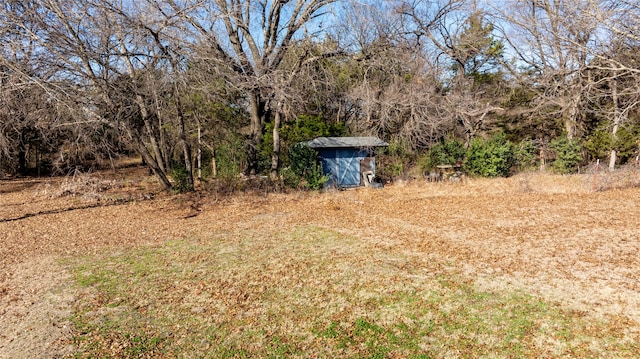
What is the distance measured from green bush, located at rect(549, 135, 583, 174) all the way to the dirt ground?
1.95 m

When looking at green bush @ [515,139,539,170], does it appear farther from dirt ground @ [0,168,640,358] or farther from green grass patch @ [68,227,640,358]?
green grass patch @ [68,227,640,358]

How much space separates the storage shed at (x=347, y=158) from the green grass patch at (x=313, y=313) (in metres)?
7.94

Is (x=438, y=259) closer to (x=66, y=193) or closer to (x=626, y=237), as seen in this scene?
(x=626, y=237)

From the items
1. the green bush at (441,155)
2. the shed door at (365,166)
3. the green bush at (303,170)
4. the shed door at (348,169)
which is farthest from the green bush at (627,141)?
the green bush at (303,170)

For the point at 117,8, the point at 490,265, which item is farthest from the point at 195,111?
the point at 490,265

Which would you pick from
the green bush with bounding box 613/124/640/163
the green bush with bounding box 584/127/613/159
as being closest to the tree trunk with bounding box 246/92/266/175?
the green bush with bounding box 584/127/613/159

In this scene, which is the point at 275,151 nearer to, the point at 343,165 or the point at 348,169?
the point at 343,165

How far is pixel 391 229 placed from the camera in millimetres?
7996

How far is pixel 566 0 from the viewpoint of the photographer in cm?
1241

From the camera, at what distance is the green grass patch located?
3.51 m

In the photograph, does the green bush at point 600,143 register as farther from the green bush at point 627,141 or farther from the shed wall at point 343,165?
the shed wall at point 343,165

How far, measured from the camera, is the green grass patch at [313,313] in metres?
3.51

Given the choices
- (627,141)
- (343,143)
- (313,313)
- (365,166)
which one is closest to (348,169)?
(365,166)

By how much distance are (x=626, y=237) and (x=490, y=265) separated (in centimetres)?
318
